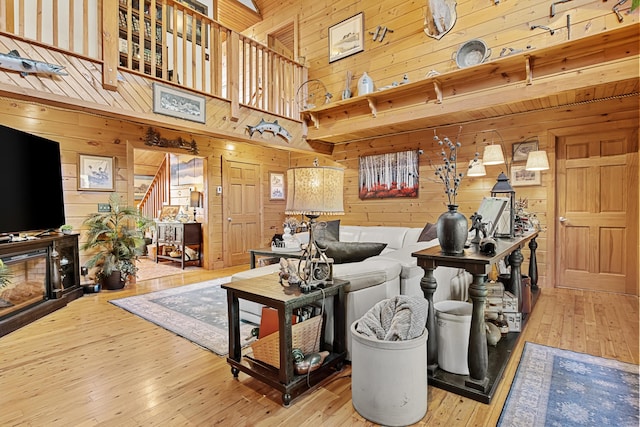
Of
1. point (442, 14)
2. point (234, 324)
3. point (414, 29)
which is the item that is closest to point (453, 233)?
point (234, 324)

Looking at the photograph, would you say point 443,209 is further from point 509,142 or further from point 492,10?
point 492,10

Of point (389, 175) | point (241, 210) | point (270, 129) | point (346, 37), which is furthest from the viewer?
point (241, 210)

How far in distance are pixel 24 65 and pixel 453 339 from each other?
3811 millimetres

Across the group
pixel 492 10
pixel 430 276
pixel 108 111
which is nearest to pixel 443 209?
pixel 492 10

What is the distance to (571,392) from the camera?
178cm

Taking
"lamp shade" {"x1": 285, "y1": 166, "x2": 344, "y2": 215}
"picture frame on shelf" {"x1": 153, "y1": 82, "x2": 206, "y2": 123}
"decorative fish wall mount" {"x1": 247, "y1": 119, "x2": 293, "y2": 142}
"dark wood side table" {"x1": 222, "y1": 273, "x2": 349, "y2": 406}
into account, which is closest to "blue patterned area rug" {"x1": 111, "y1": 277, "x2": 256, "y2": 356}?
"dark wood side table" {"x1": 222, "y1": 273, "x2": 349, "y2": 406}

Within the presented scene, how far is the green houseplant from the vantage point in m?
4.17

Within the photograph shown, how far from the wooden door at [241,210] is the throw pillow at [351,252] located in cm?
381

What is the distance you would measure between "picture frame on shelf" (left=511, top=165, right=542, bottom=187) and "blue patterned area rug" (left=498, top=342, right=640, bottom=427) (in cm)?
251

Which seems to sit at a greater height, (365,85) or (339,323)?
(365,85)

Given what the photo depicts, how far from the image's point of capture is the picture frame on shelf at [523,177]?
4109 millimetres

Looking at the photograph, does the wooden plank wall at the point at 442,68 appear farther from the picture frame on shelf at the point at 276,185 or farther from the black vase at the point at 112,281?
the black vase at the point at 112,281

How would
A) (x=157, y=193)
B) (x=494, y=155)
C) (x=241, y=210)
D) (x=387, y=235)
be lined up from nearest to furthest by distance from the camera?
1. (x=494, y=155)
2. (x=387, y=235)
3. (x=241, y=210)
4. (x=157, y=193)

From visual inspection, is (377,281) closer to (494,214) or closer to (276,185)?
(494,214)
